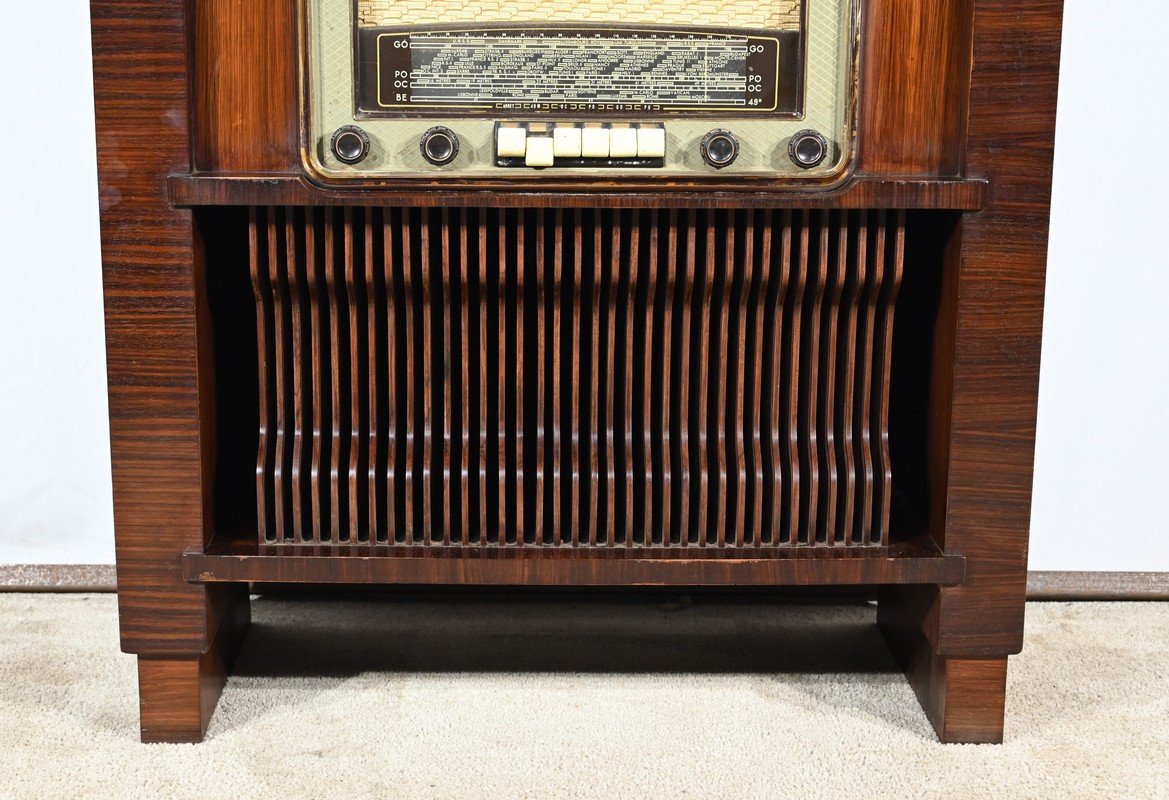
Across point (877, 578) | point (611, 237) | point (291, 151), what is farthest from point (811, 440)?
point (291, 151)

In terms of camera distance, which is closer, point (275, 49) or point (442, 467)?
point (275, 49)

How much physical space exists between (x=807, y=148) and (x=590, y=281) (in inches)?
10.4

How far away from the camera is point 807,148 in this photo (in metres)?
1.12

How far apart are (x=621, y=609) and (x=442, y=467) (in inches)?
14.6

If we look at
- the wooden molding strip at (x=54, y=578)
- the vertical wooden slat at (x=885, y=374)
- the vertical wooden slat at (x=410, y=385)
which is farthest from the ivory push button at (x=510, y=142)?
the wooden molding strip at (x=54, y=578)

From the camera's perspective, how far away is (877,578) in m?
1.18

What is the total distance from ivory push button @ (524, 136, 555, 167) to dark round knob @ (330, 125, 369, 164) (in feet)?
0.45

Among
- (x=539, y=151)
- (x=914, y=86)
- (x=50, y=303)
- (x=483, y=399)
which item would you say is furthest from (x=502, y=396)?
(x=50, y=303)

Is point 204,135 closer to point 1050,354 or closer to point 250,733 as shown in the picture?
point 250,733

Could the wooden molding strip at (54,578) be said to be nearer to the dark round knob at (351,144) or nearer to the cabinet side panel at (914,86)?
the dark round knob at (351,144)

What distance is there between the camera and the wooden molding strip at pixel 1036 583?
1600 millimetres

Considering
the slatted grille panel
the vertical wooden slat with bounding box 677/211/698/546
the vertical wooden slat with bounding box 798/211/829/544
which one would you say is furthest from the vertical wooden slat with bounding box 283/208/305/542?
the vertical wooden slat with bounding box 798/211/829/544

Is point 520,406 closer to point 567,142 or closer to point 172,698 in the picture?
point 567,142

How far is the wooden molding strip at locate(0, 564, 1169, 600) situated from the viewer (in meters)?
1.60
